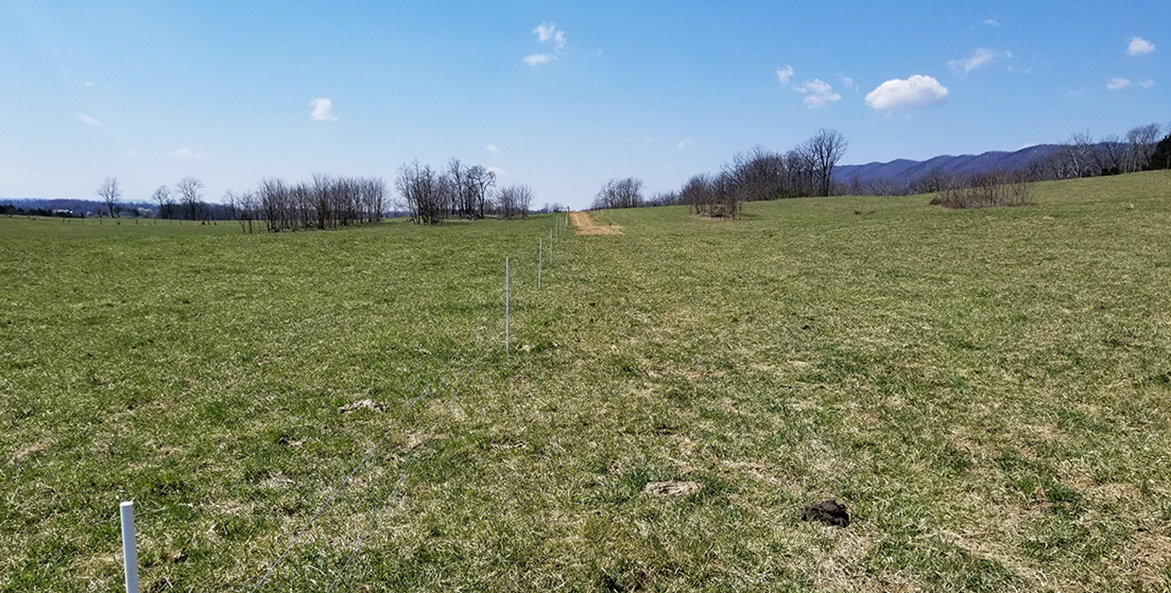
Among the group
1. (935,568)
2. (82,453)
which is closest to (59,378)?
(82,453)

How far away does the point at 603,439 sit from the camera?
221 inches

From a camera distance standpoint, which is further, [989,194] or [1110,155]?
[1110,155]

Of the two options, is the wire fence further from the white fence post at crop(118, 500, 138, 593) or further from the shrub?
the shrub

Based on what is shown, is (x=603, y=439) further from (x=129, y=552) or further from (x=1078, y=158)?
(x=1078, y=158)

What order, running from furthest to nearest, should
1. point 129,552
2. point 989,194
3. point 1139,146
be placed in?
point 1139,146 → point 989,194 → point 129,552

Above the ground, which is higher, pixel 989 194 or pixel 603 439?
pixel 989 194

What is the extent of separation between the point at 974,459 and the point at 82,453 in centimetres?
807

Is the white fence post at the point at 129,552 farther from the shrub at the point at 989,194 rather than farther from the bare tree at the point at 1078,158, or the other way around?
the bare tree at the point at 1078,158

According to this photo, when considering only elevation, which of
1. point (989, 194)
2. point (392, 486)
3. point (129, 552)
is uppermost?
point (989, 194)

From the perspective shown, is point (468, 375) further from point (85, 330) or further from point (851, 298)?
point (851, 298)

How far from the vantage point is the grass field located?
3676 millimetres

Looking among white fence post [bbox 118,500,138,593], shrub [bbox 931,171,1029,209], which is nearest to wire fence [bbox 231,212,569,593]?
white fence post [bbox 118,500,138,593]

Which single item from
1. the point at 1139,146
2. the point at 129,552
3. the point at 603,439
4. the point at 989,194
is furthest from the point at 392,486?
the point at 1139,146

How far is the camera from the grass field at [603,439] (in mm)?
3676
